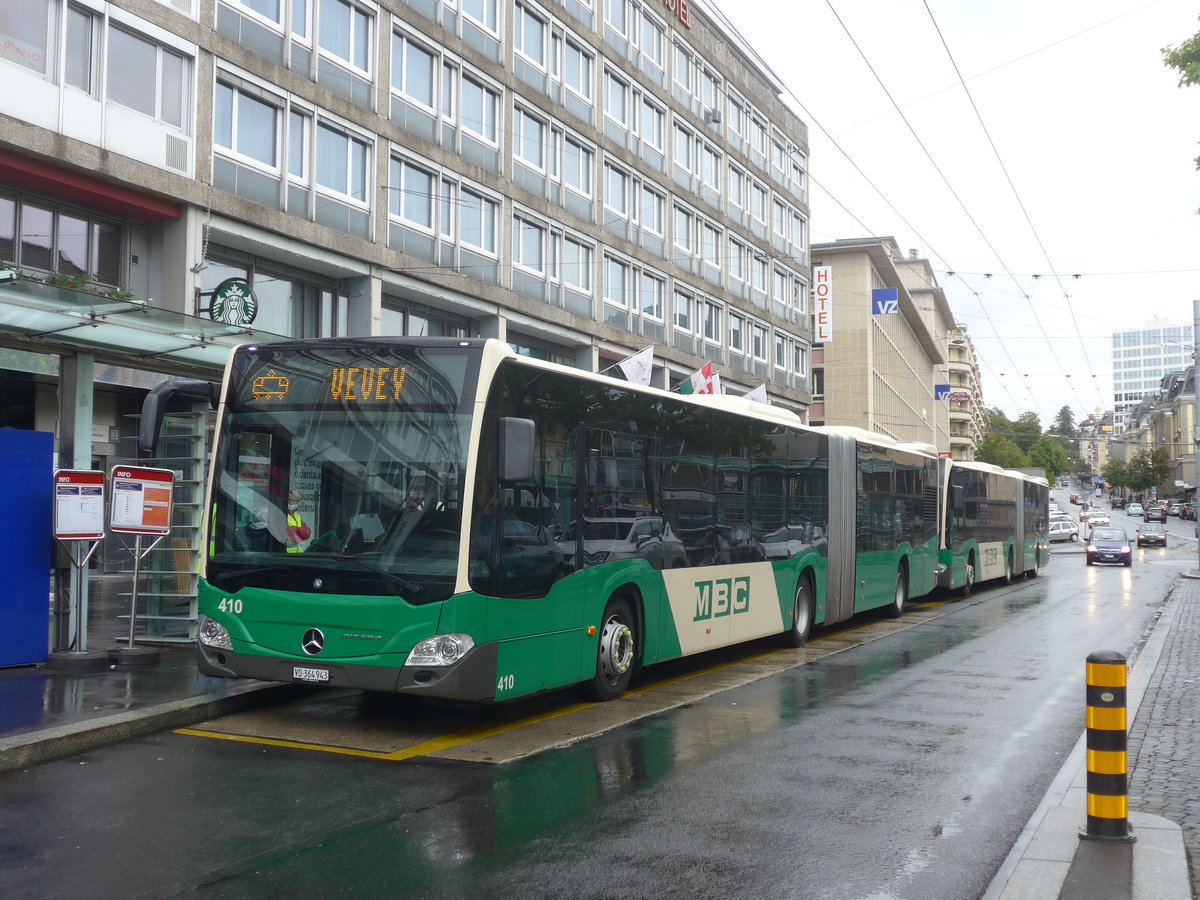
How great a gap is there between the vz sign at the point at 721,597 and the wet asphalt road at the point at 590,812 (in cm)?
206

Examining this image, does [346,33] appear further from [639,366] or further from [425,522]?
[425,522]

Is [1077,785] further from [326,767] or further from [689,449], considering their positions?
[689,449]

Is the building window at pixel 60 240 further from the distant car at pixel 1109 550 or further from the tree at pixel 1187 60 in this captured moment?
the distant car at pixel 1109 550

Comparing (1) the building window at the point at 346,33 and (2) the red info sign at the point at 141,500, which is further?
(1) the building window at the point at 346,33

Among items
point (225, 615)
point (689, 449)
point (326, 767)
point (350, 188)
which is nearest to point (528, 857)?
point (326, 767)

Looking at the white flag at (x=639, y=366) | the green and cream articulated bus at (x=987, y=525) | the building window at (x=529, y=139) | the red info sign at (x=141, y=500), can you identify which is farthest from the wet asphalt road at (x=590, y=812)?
the building window at (x=529, y=139)

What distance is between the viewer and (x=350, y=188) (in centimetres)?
2403

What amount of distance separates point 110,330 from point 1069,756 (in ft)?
31.3

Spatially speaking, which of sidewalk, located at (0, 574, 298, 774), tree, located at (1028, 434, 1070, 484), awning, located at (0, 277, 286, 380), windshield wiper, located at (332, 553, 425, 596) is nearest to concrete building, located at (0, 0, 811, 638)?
awning, located at (0, 277, 286, 380)

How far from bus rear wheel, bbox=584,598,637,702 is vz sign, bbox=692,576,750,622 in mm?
1560

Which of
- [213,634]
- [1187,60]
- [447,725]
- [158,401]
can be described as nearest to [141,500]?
[158,401]

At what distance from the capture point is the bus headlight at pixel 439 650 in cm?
847

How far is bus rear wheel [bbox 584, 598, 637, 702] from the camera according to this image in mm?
10500

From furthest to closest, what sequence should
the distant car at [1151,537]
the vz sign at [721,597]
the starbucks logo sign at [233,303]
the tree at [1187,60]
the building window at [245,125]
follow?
the distant car at [1151,537], the building window at [245,125], the starbucks logo sign at [233,303], the tree at [1187,60], the vz sign at [721,597]
